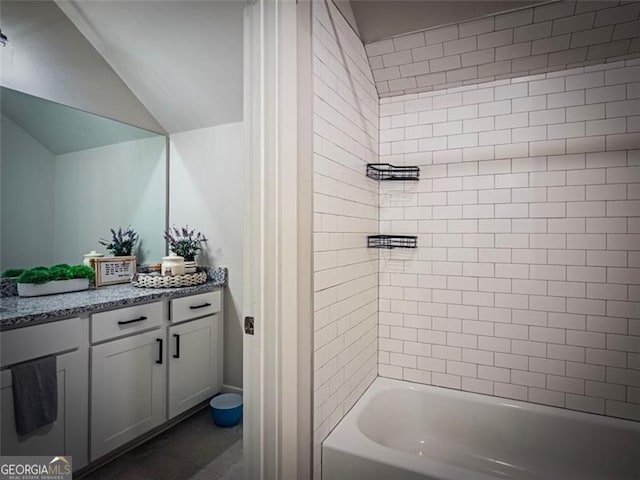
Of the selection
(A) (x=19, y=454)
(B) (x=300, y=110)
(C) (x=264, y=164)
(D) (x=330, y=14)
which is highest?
(D) (x=330, y=14)

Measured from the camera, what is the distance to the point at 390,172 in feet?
6.58

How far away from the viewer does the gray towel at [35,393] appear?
4.83 ft

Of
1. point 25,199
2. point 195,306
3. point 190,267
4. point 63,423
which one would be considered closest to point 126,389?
point 63,423

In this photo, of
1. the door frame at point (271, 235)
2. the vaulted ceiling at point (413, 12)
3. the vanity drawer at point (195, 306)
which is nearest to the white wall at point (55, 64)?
the vanity drawer at point (195, 306)

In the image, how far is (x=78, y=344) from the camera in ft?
5.64

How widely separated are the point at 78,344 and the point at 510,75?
254 centimetres

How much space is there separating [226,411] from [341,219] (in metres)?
1.57

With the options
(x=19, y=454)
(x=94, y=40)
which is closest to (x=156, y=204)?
(x=94, y=40)

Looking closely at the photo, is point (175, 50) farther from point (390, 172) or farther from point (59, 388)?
point (59, 388)

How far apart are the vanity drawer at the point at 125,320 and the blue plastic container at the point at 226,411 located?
26.8 inches

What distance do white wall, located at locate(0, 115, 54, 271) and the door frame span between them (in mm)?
1717

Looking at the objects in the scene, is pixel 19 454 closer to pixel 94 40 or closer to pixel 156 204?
pixel 156 204

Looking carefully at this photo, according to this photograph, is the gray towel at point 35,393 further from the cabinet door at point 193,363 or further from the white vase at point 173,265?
the white vase at point 173,265

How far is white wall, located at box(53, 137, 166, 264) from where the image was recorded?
2322 millimetres
